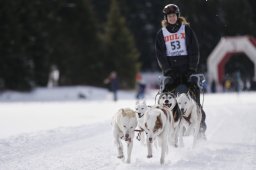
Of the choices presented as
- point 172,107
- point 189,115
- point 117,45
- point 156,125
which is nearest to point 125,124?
point 156,125

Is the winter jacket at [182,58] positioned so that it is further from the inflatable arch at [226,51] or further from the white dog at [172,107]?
the inflatable arch at [226,51]

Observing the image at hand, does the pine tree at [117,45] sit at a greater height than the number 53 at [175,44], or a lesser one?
greater

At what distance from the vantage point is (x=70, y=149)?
9.85 metres

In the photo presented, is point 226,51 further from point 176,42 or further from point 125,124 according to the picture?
point 125,124

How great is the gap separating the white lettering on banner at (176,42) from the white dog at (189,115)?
0.82 m

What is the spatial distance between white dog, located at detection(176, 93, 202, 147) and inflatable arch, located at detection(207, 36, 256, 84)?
128ft

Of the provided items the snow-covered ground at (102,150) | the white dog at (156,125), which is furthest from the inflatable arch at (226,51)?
the white dog at (156,125)

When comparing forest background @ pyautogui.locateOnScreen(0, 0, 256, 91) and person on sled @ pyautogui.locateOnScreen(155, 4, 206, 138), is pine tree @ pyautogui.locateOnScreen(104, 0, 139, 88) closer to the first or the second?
forest background @ pyautogui.locateOnScreen(0, 0, 256, 91)

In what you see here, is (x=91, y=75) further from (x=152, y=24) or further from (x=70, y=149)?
(x=70, y=149)

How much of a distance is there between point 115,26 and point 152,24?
23554 millimetres

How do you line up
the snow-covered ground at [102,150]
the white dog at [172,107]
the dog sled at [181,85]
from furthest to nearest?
the dog sled at [181,85] → the white dog at [172,107] → the snow-covered ground at [102,150]

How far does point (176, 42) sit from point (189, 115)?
4.16 ft

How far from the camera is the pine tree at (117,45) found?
50.9 metres

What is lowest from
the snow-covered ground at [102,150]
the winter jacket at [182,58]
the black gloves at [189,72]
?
the snow-covered ground at [102,150]
